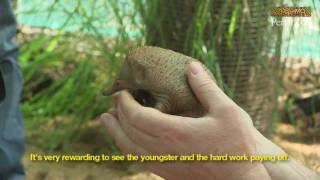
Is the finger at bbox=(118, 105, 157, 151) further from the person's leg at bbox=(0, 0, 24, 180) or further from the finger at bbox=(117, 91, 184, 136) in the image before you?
the person's leg at bbox=(0, 0, 24, 180)

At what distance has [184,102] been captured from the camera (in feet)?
2.24

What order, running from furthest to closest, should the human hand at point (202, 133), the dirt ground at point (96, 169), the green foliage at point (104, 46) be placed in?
the dirt ground at point (96, 169) → the green foliage at point (104, 46) → the human hand at point (202, 133)

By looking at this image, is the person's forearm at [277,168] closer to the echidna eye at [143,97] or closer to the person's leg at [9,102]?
the echidna eye at [143,97]

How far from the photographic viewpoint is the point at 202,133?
0.67 metres

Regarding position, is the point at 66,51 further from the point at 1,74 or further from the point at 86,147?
the point at 1,74

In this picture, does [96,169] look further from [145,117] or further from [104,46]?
[145,117]

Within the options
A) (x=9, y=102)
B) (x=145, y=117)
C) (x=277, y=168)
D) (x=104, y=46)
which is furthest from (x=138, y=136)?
(x=104, y=46)

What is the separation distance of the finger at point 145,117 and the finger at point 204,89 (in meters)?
0.04

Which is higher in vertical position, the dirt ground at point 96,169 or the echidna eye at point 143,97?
the echidna eye at point 143,97

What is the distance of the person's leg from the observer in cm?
110

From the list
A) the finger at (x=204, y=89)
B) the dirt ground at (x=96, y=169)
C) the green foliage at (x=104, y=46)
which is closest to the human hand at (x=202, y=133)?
the finger at (x=204, y=89)

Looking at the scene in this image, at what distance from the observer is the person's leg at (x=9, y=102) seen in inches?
43.4

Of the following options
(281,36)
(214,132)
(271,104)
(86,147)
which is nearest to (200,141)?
(214,132)

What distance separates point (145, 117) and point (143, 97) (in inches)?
2.4
